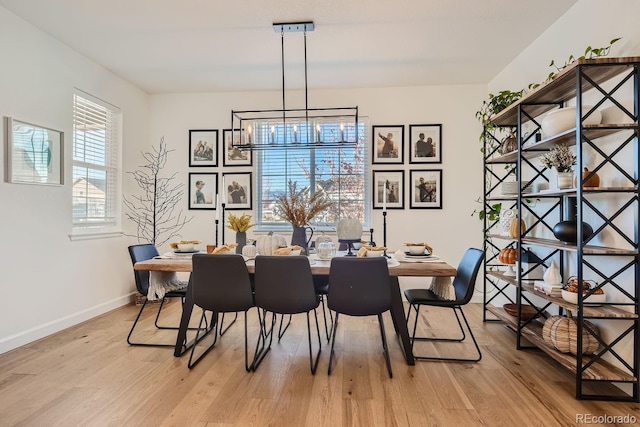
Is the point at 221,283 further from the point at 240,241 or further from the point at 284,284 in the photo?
the point at 240,241

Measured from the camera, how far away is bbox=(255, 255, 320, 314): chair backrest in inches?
92.8

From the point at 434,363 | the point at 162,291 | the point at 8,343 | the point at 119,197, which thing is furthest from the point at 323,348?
the point at 119,197

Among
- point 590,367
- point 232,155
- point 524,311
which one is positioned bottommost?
point 590,367

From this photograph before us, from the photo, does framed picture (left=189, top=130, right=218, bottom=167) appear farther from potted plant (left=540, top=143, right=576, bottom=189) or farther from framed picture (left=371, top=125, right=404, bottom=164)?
potted plant (left=540, top=143, right=576, bottom=189)

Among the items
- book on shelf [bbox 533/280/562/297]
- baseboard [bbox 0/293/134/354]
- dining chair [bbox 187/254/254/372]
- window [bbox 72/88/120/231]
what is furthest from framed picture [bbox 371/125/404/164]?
baseboard [bbox 0/293/134/354]

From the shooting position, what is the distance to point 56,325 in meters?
3.24

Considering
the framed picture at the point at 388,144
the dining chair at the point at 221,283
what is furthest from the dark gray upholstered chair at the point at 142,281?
the framed picture at the point at 388,144

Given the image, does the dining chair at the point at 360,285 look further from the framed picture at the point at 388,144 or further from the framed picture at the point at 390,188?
the framed picture at the point at 388,144

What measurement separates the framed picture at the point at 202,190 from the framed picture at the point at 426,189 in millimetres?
2656

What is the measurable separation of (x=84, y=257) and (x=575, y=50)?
4.88m

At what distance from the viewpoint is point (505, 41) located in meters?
3.31

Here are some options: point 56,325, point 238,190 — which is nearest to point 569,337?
point 238,190

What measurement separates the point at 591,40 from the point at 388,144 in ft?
7.59

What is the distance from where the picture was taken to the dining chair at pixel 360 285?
7.54 ft
